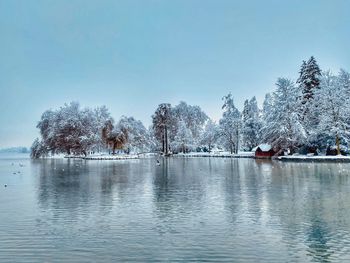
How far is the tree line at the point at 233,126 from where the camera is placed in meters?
65.4

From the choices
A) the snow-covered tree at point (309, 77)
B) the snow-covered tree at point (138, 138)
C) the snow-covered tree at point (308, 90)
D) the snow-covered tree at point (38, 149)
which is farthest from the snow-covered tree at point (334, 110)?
the snow-covered tree at point (38, 149)

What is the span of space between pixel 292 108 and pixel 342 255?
6388cm

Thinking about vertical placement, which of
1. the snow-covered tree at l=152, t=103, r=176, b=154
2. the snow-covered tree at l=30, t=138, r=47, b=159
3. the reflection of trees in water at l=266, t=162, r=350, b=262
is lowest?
the reflection of trees in water at l=266, t=162, r=350, b=262

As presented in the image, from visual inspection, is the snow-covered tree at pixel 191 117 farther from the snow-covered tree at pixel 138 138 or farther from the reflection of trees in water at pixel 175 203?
the reflection of trees in water at pixel 175 203

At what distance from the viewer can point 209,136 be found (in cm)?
12625

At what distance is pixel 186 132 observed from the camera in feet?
409

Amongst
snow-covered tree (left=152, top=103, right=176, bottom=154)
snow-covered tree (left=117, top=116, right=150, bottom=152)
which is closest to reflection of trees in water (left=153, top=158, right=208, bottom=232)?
snow-covered tree (left=117, top=116, right=150, bottom=152)

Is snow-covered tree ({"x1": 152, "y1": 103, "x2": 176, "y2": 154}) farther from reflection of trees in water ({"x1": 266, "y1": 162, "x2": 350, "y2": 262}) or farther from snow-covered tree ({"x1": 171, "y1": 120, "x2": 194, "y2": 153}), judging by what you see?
reflection of trees in water ({"x1": 266, "y1": 162, "x2": 350, "y2": 262})

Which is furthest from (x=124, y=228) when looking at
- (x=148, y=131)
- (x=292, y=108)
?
(x=148, y=131)

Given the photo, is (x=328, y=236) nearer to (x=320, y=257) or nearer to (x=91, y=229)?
(x=320, y=257)

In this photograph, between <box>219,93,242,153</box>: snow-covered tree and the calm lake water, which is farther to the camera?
<box>219,93,242,153</box>: snow-covered tree

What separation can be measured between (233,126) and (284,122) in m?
38.0

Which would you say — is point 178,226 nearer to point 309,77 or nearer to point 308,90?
point 308,90

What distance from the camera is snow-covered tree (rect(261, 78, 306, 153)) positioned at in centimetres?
6931
